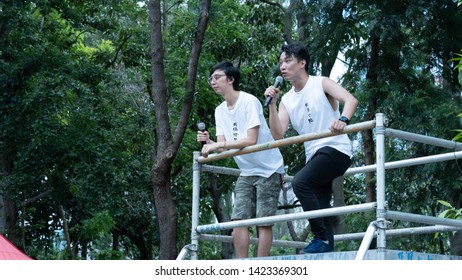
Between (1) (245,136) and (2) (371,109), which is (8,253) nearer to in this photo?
(1) (245,136)

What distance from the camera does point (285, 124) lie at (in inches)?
208

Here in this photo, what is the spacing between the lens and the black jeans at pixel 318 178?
490cm

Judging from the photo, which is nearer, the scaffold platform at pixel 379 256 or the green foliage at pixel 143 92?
the scaffold platform at pixel 379 256

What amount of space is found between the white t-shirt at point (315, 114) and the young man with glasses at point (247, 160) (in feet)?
1.08

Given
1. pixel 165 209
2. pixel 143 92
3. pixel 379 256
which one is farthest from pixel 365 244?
pixel 143 92

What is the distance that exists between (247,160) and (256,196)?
26 cm

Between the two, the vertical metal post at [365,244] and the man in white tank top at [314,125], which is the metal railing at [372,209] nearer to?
the vertical metal post at [365,244]

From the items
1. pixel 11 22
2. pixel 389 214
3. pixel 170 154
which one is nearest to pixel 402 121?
pixel 170 154

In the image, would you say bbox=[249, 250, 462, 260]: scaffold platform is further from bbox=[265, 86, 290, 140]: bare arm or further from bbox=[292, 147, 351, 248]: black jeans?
bbox=[265, 86, 290, 140]: bare arm

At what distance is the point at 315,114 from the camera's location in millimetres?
5055

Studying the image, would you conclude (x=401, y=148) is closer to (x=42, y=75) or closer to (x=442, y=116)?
(x=442, y=116)

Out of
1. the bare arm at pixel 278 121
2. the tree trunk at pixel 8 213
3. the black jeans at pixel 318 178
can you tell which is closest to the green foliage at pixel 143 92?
the tree trunk at pixel 8 213

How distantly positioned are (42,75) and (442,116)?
722 centimetres

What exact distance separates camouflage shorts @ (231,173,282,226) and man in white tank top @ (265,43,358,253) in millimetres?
349
